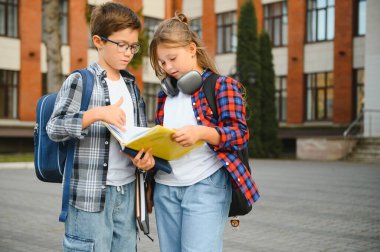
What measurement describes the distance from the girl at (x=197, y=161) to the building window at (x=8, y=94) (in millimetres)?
23179

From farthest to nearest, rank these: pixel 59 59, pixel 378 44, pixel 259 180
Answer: pixel 378 44, pixel 59 59, pixel 259 180

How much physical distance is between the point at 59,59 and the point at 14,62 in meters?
7.07

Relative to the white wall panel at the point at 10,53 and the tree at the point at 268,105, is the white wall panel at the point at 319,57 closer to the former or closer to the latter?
the tree at the point at 268,105

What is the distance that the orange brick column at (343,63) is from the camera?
25.4 meters

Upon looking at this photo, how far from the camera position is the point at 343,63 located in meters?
25.6

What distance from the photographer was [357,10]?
1008 inches

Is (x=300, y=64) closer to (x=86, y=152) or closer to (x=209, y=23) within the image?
(x=209, y=23)

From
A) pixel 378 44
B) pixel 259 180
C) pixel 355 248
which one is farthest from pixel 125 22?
pixel 378 44

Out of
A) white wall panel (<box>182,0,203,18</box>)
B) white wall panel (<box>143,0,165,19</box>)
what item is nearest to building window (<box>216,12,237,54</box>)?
white wall panel (<box>182,0,203,18</box>)

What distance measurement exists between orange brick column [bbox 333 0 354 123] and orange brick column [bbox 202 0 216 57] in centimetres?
807

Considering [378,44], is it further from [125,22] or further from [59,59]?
[125,22]

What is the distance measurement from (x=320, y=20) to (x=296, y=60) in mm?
2313

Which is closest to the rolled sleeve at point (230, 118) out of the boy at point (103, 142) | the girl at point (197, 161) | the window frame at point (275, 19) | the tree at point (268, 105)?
the girl at point (197, 161)

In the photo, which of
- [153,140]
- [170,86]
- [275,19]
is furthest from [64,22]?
[153,140]
